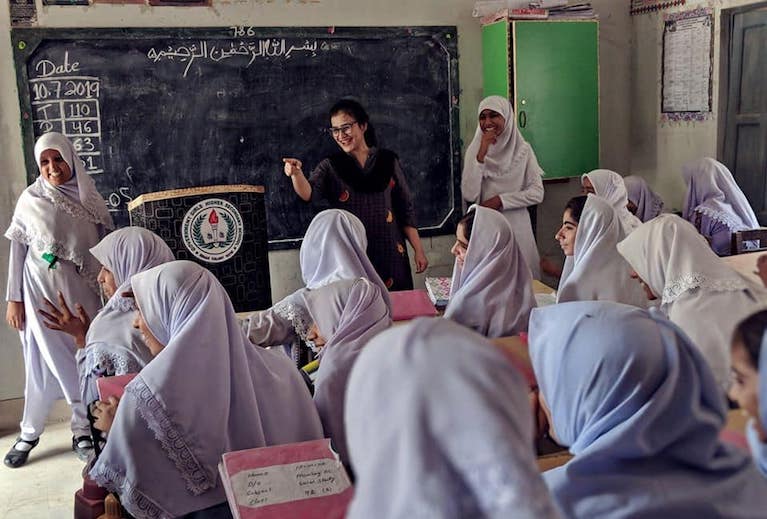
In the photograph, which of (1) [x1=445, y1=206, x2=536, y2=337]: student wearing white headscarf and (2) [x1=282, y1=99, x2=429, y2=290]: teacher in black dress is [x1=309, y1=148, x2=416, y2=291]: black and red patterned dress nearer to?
(2) [x1=282, y1=99, x2=429, y2=290]: teacher in black dress

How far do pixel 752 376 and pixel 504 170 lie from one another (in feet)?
12.2

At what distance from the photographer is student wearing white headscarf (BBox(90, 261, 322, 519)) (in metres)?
1.97

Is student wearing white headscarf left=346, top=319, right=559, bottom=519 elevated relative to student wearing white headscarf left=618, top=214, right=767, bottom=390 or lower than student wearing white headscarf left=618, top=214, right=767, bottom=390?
elevated

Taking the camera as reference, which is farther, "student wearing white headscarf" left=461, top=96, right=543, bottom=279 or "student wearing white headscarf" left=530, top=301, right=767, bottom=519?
"student wearing white headscarf" left=461, top=96, right=543, bottom=279

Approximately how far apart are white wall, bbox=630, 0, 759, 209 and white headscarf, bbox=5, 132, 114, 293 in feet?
10.4

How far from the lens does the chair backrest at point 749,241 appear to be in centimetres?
383

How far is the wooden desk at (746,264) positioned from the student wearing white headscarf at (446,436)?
2.03m

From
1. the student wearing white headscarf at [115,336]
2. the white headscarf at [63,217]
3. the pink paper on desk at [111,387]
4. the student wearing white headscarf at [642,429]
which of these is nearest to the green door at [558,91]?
the white headscarf at [63,217]

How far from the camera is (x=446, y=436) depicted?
2.73 ft

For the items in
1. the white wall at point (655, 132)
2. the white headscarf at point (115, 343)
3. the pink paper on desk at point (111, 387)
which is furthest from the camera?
the white wall at point (655, 132)

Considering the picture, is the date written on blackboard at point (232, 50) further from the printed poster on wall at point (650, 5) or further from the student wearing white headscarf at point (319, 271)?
the printed poster on wall at point (650, 5)

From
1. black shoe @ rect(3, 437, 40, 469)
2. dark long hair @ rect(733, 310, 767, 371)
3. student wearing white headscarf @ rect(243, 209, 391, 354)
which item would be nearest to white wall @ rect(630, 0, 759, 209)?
student wearing white headscarf @ rect(243, 209, 391, 354)

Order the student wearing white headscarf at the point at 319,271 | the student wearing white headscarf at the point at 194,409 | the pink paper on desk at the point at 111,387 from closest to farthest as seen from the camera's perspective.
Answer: the student wearing white headscarf at the point at 194,409 < the pink paper on desk at the point at 111,387 < the student wearing white headscarf at the point at 319,271

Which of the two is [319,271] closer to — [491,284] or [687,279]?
[491,284]
